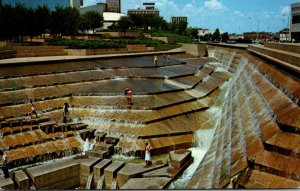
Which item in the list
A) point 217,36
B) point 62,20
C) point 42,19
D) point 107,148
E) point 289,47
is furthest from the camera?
point 217,36

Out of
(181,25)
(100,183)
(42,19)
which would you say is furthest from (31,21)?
(181,25)

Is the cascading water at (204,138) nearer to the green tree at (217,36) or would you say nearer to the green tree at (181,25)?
the green tree at (181,25)

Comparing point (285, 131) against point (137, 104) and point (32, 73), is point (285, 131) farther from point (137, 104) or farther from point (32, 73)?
point (32, 73)

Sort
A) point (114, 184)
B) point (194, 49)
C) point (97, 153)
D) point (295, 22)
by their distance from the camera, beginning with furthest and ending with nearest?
point (295, 22) < point (194, 49) < point (97, 153) < point (114, 184)

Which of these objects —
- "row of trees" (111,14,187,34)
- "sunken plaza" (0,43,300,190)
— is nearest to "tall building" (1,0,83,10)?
"row of trees" (111,14,187,34)

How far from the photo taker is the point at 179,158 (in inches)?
509

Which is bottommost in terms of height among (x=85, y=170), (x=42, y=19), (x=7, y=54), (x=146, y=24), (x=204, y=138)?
(x=85, y=170)

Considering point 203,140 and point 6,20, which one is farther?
point 6,20

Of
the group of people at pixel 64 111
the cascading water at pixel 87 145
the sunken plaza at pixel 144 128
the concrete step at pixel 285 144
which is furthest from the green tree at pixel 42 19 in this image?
the concrete step at pixel 285 144

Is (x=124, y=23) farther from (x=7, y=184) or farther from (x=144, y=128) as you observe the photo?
(x=7, y=184)

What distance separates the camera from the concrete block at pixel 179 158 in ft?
41.8

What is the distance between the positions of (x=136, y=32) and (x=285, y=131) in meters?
47.3

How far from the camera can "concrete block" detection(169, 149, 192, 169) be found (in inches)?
501

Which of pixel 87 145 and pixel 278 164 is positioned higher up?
pixel 278 164
